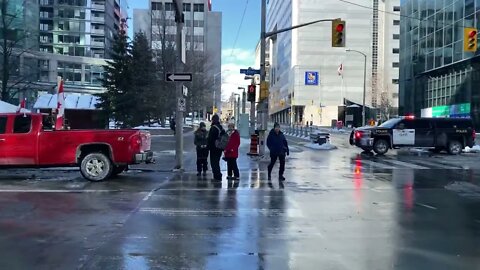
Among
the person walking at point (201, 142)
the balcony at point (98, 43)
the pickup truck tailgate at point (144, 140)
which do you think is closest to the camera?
the pickup truck tailgate at point (144, 140)

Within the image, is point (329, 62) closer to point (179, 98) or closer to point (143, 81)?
point (143, 81)

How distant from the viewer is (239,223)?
8.54 m

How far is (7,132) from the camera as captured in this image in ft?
45.8

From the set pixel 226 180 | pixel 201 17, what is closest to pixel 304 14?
pixel 201 17

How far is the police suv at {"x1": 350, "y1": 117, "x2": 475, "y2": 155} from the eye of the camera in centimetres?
2561

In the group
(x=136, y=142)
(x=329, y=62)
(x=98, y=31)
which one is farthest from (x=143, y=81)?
(x=98, y=31)

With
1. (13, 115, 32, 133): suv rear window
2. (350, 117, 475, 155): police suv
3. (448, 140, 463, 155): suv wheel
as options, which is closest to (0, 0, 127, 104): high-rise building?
(350, 117, 475, 155): police suv

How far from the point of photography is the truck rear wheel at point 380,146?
25506mm

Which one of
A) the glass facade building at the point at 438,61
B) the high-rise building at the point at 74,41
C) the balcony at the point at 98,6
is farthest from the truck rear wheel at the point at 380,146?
the balcony at the point at 98,6

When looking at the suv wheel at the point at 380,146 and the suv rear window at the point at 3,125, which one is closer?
the suv rear window at the point at 3,125

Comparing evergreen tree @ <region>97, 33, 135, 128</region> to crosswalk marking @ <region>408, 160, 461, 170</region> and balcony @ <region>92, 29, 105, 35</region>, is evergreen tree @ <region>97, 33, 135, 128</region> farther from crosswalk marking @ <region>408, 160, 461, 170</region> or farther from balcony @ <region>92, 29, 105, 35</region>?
balcony @ <region>92, 29, 105, 35</region>

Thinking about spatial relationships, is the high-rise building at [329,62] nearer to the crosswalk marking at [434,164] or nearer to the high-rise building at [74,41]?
the high-rise building at [74,41]

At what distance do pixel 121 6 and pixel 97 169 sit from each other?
161 metres

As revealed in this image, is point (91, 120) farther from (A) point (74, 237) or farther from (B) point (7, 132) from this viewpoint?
(A) point (74, 237)
